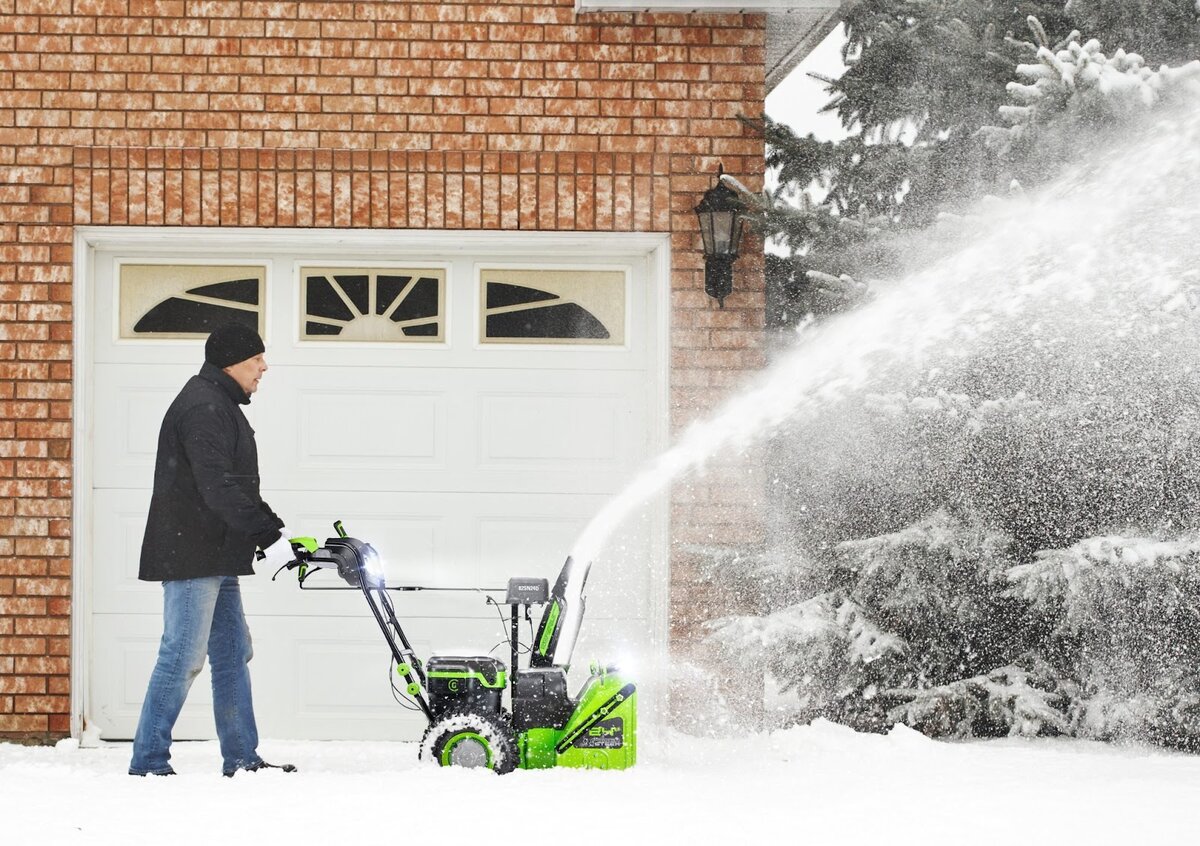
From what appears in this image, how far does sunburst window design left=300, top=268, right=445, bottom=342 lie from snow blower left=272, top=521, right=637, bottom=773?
197cm

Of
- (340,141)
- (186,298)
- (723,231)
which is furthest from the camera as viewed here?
(186,298)

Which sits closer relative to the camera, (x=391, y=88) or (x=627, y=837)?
(x=627, y=837)

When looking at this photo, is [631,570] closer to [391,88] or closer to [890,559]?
[890,559]

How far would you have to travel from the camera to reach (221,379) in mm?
6023

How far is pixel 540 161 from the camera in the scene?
734cm

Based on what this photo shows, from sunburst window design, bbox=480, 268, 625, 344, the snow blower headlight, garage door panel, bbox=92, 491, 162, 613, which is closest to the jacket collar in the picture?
the snow blower headlight

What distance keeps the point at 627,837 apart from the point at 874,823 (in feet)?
2.99

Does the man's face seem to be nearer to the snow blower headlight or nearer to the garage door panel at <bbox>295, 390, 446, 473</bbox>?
the snow blower headlight

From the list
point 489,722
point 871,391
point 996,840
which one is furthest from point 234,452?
point 996,840

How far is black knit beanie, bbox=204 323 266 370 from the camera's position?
600 centimetres

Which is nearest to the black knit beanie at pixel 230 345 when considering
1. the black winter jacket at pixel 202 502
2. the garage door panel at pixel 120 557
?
the black winter jacket at pixel 202 502

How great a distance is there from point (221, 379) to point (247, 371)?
13 cm

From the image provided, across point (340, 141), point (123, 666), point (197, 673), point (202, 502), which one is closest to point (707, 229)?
point (340, 141)

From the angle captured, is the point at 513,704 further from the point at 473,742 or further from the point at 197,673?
the point at 197,673
